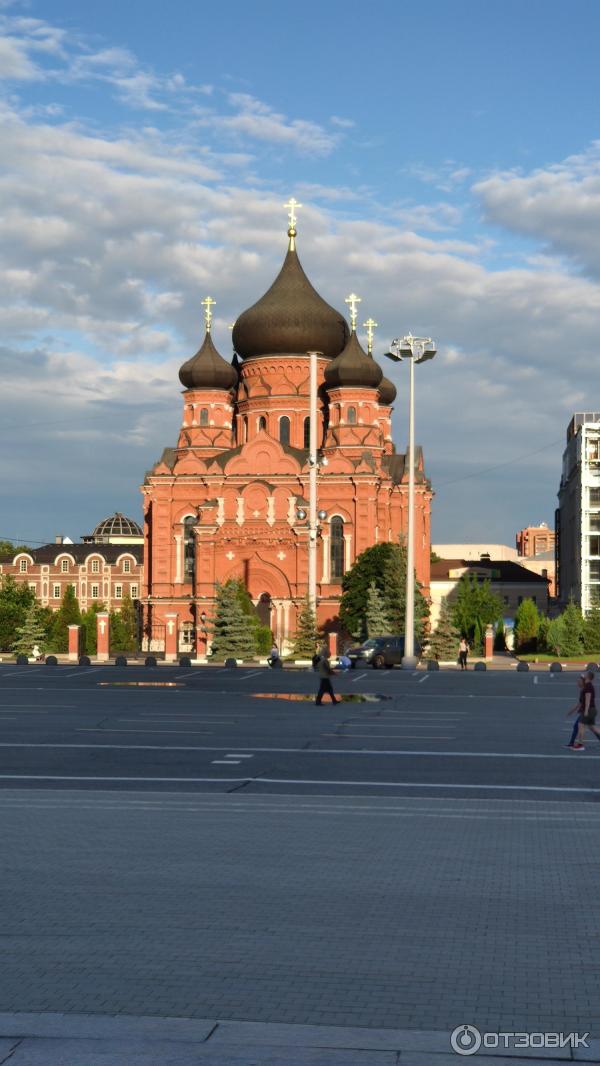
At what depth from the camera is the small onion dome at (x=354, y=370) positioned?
86.8 m

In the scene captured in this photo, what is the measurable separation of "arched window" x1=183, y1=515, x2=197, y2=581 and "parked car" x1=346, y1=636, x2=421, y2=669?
105 ft

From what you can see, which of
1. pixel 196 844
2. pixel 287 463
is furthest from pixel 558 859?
pixel 287 463

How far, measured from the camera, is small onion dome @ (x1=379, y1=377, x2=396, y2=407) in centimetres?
10175

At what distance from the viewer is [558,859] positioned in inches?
455

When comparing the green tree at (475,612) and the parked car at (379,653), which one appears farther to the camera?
the green tree at (475,612)

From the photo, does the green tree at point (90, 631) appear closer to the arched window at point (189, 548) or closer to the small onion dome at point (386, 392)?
the arched window at point (189, 548)

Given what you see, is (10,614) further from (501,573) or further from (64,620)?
(501,573)

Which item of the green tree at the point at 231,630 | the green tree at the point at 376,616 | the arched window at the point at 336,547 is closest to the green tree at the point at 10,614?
the arched window at the point at 336,547

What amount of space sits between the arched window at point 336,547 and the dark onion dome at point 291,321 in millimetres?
13715

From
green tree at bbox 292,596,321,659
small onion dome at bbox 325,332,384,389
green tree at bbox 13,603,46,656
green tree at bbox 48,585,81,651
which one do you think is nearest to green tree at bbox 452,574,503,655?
small onion dome at bbox 325,332,384,389

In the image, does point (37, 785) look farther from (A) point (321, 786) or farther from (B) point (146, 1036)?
(B) point (146, 1036)

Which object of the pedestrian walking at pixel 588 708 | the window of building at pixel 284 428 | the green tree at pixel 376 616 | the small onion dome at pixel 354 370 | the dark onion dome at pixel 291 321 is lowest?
the pedestrian walking at pixel 588 708

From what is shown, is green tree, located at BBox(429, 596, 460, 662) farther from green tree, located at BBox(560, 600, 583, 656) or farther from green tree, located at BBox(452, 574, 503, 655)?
green tree, located at BBox(452, 574, 503, 655)

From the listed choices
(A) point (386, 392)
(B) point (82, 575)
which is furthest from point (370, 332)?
(B) point (82, 575)
